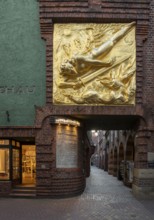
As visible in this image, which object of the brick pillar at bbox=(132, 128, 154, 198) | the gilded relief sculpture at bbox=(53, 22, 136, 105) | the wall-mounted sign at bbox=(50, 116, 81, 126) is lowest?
the brick pillar at bbox=(132, 128, 154, 198)

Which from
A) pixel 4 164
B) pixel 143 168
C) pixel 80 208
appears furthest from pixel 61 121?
pixel 143 168

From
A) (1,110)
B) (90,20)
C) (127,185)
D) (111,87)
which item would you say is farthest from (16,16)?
(127,185)

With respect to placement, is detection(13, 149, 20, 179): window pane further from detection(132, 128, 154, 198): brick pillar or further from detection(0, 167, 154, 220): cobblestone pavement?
detection(132, 128, 154, 198): brick pillar

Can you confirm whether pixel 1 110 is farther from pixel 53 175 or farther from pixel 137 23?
pixel 137 23

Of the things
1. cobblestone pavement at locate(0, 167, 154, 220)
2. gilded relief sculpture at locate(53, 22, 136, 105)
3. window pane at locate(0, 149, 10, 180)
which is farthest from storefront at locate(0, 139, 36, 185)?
gilded relief sculpture at locate(53, 22, 136, 105)

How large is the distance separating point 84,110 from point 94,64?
2.26m

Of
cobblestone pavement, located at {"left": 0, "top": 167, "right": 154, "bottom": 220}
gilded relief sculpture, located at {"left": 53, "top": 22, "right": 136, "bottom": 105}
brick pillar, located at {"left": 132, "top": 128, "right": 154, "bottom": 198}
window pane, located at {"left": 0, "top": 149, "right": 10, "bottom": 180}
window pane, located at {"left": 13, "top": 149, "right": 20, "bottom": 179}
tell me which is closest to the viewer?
cobblestone pavement, located at {"left": 0, "top": 167, "right": 154, "bottom": 220}

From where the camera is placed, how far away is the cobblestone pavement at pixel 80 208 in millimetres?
11344

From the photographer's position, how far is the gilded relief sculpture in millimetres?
15781

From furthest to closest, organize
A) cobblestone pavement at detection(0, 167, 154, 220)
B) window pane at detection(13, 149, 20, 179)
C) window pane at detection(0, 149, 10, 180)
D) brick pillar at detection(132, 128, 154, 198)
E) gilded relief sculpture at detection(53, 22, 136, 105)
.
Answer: window pane at detection(13, 149, 20, 179)
window pane at detection(0, 149, 10, 180)
gilded relief sculpture at detection(53, 22, 136, 105)
brick pillar at detection(132, 128, 154, 198)
cobblestone pavement at detection(0, 167, 154, 220)

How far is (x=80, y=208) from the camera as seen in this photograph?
12.9 m

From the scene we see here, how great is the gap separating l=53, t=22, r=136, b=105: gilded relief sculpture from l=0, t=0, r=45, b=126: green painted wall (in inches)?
35.1

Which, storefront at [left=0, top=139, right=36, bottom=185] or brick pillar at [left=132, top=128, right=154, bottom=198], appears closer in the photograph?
brick pillar at [left=132, top=128, right=154, bottom=198]

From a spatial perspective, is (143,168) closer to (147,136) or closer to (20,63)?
(147,136)
